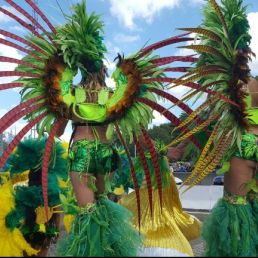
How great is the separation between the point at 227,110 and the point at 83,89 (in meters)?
0.99

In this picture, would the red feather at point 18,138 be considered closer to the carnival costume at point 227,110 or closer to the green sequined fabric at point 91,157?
the green sequined fabric at point 91,157

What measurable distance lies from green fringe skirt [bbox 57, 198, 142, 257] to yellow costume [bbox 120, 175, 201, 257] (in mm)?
508

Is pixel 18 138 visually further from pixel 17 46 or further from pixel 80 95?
pixel 17 46

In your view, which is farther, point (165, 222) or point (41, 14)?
point (165, 222)

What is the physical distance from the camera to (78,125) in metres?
3.05

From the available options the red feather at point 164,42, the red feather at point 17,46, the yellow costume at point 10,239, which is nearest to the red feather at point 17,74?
the red feather at point 17,46

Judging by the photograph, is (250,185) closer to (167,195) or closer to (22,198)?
(167,195)

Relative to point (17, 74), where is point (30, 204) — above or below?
below

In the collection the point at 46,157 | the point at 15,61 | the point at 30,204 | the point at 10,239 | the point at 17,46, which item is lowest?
the point at 10,239

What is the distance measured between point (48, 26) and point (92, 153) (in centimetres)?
97

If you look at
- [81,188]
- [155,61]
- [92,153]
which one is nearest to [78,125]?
[92,153]

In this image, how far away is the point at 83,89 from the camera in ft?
9.94


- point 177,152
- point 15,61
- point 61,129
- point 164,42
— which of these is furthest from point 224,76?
point 15,61

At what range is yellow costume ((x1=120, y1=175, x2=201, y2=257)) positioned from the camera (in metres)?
3.34
